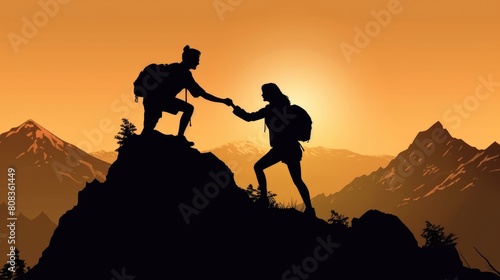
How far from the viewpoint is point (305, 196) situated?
66.5 ft

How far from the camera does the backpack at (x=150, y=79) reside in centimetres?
2038

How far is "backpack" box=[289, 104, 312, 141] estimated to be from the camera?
1988cm

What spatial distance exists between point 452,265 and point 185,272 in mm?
8223

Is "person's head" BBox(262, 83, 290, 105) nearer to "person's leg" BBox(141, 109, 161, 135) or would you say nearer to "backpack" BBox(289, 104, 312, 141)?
"backpack" BBox(289, 104, 312, 141)

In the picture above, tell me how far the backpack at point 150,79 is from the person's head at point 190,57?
65 cm

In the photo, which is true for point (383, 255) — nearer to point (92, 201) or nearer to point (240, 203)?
point (240, 203)

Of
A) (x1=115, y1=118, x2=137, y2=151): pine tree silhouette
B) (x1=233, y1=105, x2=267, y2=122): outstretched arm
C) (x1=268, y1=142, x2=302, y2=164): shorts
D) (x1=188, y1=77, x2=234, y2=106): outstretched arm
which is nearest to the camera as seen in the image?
(x1=268, y1=142, x2=302, y2=164): shorts

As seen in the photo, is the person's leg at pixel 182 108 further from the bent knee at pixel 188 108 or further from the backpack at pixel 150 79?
the backpack at pixel 150 79

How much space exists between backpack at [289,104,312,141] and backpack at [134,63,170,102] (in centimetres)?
404

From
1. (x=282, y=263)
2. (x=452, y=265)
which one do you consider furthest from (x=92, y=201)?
(x=452, y=265)

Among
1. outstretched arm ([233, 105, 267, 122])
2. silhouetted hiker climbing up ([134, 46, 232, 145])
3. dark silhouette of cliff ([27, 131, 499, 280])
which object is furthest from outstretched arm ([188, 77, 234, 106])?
dark silhouette of cliff ([27, 131, 499, 280])

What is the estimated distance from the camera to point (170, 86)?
20.4 meters

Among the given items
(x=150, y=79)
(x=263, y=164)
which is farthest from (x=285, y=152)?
(x=150, y=79)

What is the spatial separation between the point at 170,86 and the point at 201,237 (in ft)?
15.7
